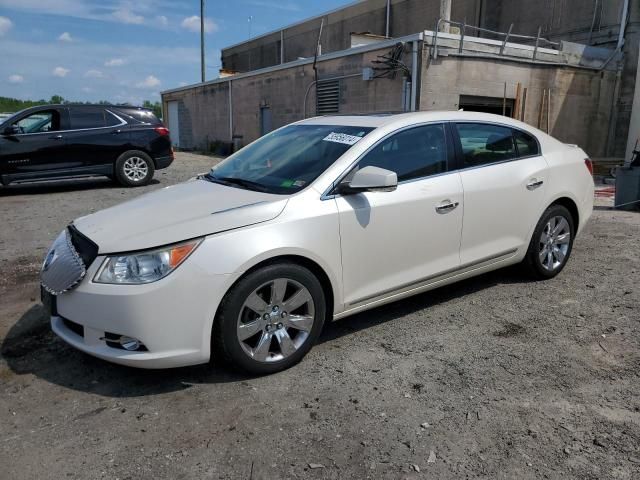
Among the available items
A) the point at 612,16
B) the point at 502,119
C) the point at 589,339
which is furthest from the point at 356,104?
the point at 589,339

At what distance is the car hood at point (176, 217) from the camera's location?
118 inches

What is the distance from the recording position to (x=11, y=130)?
32.7ft

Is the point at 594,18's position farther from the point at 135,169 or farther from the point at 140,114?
the point at 135,169

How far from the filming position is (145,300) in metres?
2.84

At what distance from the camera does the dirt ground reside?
2.47 meters

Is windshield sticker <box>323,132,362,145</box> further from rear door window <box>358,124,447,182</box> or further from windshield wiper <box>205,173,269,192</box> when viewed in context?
windshield wiper <box>205,173,269,192</box>

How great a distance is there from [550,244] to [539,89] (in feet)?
37.3

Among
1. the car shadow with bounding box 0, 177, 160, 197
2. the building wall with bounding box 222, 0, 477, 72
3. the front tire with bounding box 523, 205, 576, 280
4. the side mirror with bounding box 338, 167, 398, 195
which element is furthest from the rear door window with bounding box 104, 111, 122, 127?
the building wall with bounding box 222, 0, 477, 72

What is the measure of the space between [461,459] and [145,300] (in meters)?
1.78

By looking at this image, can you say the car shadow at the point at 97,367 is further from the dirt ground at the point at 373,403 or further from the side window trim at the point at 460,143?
the side window trim at the point at 460,143

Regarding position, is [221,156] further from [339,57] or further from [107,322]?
[107,322]

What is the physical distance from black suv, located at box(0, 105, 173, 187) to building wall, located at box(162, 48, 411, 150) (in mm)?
4344

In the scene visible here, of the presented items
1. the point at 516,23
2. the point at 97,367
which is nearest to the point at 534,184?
the point at 97,367

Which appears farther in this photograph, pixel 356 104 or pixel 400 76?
pixel 356 104
